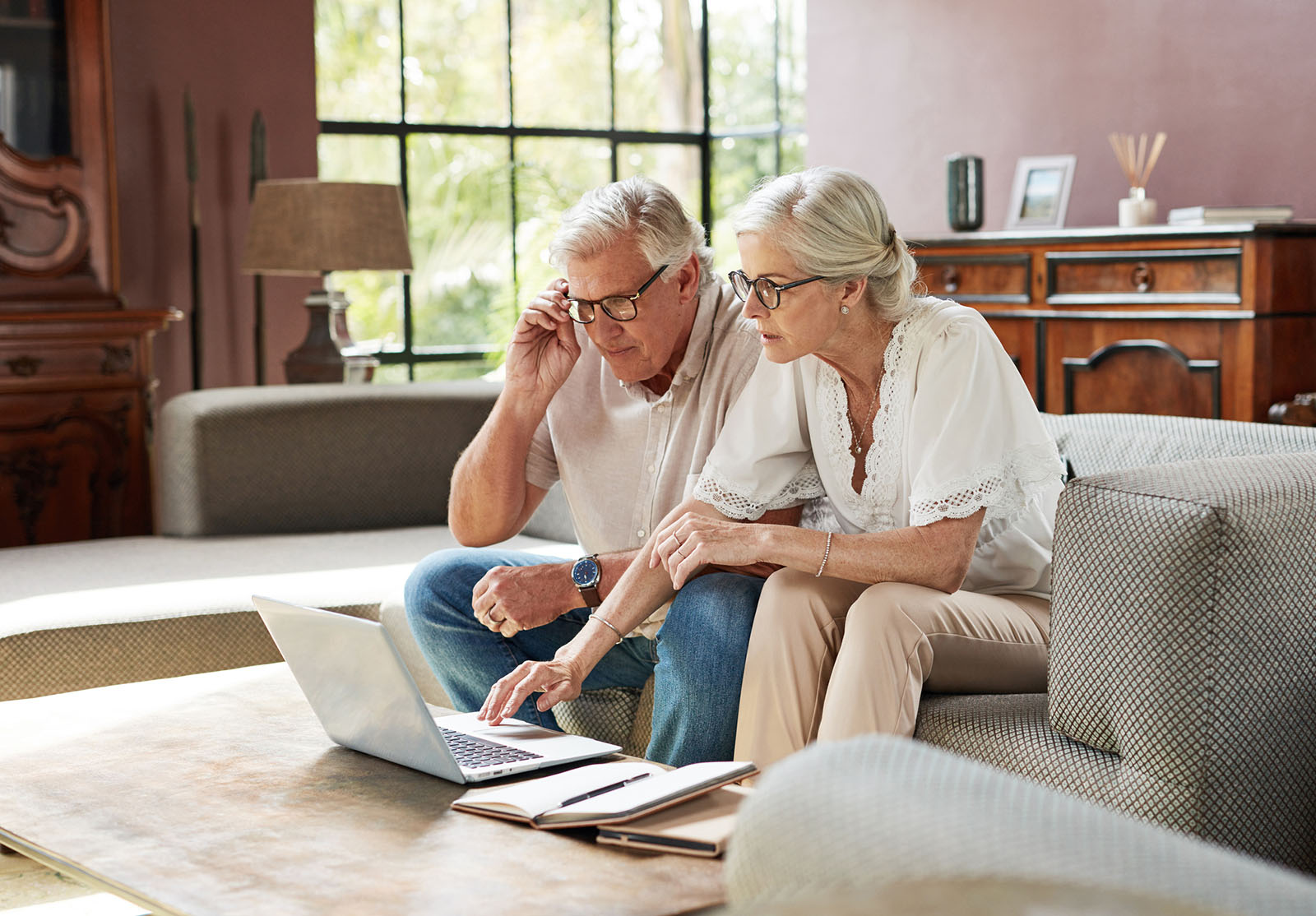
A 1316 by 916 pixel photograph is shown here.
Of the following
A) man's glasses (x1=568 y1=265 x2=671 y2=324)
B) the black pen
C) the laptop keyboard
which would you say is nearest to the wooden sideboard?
man's glasses (x1=568 y1=265 x2=671 y2=324)

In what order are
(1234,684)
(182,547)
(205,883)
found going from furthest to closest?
(182,547) → (1234,684) → (205,883)

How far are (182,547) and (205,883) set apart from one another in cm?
197

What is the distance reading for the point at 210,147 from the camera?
496cm

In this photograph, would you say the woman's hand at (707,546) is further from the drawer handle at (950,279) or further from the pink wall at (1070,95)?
the pink wall at (1070,95)

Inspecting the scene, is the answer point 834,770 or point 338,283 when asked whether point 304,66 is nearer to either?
point 338,283

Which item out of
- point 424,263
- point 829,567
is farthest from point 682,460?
point 424,263

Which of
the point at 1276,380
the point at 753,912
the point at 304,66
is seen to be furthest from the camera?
the point at 304,66

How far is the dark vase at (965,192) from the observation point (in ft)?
15.2

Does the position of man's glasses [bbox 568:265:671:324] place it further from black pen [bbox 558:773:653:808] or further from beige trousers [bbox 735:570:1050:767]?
black pen [bbox 558:773:653:808]

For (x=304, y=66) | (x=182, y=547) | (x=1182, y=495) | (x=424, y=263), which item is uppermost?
(x=304, y=66)

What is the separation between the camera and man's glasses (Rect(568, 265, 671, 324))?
6.61ft

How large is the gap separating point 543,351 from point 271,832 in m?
1.02

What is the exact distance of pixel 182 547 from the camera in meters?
3.04

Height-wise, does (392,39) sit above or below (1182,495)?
Answer: above
